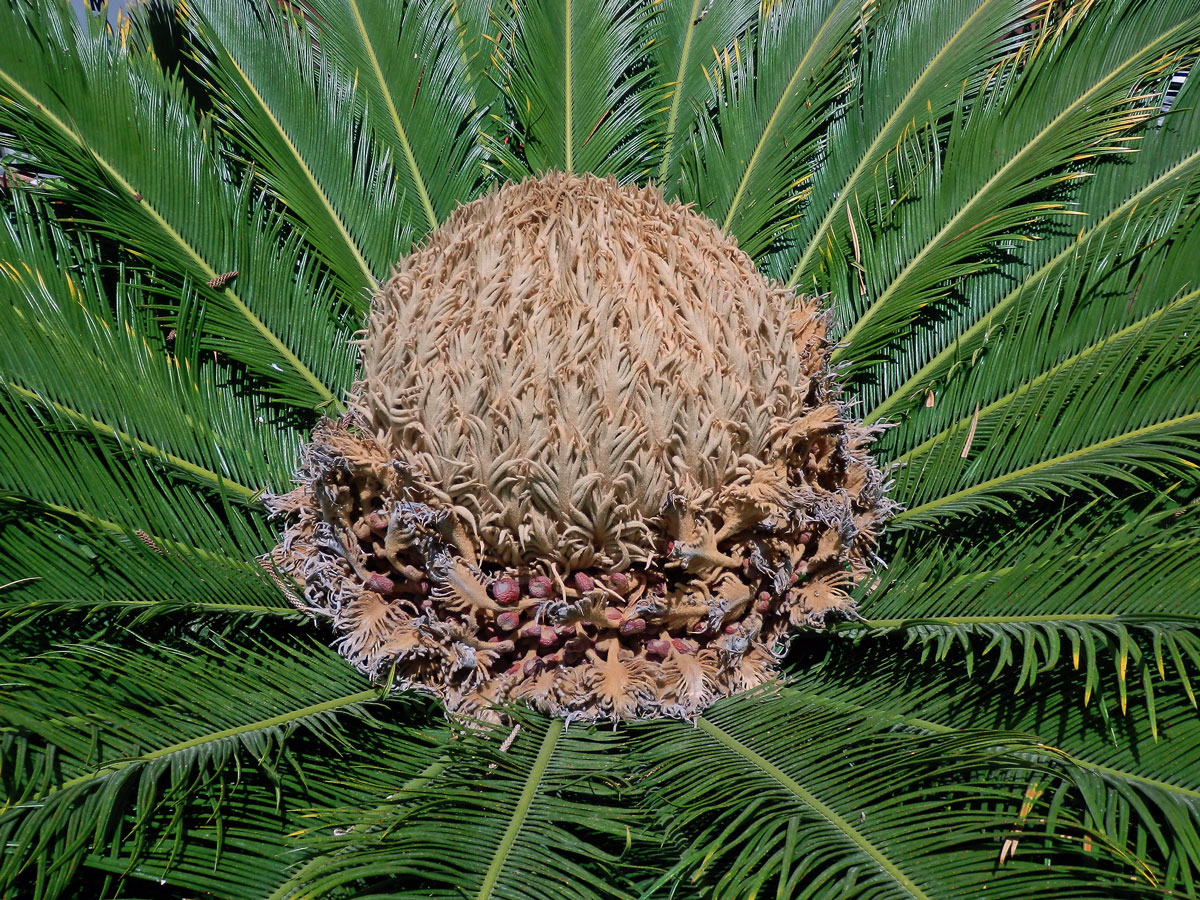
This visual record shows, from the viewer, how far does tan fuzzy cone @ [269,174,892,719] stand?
2273 mm

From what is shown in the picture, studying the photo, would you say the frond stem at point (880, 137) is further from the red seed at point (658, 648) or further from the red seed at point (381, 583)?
the red seed at point (381, 583)

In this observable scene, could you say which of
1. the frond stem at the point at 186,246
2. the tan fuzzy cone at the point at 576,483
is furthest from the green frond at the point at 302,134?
the tan fuzzy cone at the point at 576,483

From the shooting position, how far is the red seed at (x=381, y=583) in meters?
2.48

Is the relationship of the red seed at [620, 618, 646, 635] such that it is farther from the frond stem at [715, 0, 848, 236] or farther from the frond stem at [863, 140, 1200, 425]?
the frond stem at [715, 0, 848, 236]

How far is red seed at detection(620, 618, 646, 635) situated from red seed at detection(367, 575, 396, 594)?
60cm

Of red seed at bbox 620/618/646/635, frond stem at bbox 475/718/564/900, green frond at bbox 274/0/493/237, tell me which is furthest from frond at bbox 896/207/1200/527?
green frond at bbox 274/0/493/237

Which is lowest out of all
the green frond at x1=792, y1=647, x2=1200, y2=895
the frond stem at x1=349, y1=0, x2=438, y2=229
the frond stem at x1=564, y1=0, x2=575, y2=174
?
the green frond at x1=792, y1=647, x2=1200, y2=895

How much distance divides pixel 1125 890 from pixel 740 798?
638 millimetres

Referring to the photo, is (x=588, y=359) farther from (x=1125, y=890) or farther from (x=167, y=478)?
(x=1125, y=890)

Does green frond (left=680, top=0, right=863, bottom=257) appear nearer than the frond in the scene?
No

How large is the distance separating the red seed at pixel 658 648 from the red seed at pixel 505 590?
0.35 metres

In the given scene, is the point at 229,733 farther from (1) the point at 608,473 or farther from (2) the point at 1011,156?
(2) the point at 1011,156

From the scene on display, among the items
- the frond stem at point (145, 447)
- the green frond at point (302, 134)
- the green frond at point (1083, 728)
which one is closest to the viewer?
the green frond at point (1083, 728)

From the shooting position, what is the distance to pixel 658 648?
2379 millimetres
